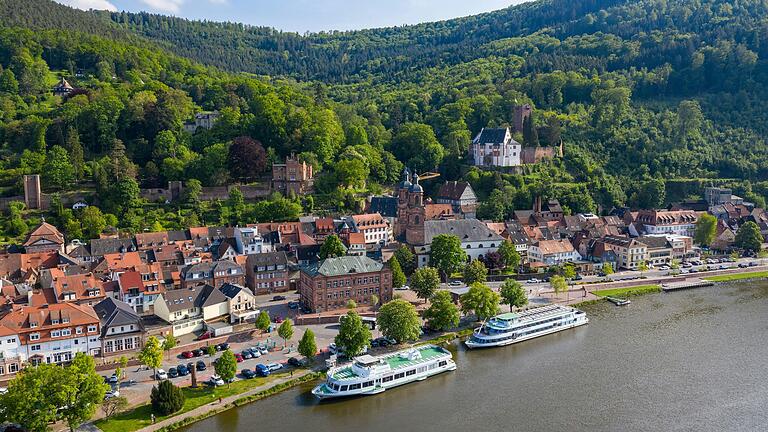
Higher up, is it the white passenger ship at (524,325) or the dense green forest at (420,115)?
the dense green forest at (420,115)

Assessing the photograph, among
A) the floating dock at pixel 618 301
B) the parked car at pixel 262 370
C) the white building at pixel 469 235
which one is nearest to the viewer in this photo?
the parked car at pixel 262 370

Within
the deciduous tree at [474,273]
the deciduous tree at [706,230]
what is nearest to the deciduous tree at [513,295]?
the deciduous tree at [474,273]

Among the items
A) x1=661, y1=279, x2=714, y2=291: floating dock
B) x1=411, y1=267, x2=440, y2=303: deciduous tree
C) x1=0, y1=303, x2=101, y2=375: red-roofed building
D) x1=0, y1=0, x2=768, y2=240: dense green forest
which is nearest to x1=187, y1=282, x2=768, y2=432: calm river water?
x1=411, y1=267, x2=440, y2=303: deciduous tree

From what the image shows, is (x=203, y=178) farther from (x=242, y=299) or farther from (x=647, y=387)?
(x=647, y=387)

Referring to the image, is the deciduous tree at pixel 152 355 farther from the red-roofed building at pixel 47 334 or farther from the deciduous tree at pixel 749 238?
the deciduous tree at pixel 749 238

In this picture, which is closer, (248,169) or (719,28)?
(248,169)

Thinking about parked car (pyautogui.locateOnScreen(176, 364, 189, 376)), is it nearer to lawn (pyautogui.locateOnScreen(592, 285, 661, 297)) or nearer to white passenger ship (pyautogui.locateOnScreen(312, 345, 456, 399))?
white passenger ship (pyautogui.locateOnScreen(312, 345, 456, 399))

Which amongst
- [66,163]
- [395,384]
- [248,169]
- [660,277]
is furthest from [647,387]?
[66,163]
